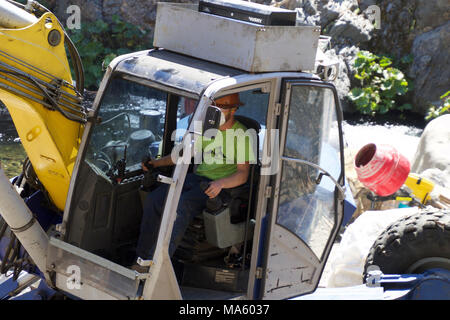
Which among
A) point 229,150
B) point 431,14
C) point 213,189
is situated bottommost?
point 213,189

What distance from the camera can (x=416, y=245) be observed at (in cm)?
472

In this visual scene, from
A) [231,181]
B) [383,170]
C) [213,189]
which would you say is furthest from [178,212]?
[383,170]

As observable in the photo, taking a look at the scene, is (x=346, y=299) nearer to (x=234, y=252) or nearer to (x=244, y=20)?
(x=234, y=252)

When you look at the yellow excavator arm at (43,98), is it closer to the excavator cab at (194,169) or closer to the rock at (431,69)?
the excavator cab at (194,169)

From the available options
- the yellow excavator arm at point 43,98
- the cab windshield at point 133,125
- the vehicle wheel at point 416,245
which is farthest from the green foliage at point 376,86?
the yellow excavator arm at point 43,98

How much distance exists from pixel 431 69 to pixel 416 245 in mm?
10660

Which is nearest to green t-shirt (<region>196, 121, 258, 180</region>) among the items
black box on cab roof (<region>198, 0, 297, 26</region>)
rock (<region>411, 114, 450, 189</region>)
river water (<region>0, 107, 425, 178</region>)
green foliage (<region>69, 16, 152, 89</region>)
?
black box on cab roof (<region>198, 0, 297, 26</region>)

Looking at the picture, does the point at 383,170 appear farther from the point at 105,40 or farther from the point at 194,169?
the point at 105,40

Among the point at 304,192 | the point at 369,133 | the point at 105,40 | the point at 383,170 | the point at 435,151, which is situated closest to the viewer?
the point at 304,192

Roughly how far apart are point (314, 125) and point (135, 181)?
130 centimetres

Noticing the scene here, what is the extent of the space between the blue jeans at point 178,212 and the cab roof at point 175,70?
0.70 meters

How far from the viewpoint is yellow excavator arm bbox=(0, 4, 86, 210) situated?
3.86 meters

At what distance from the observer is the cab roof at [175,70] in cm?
376

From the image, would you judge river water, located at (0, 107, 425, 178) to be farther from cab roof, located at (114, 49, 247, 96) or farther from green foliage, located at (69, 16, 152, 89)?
cab roof, located at (114, 49, 247, 96)
